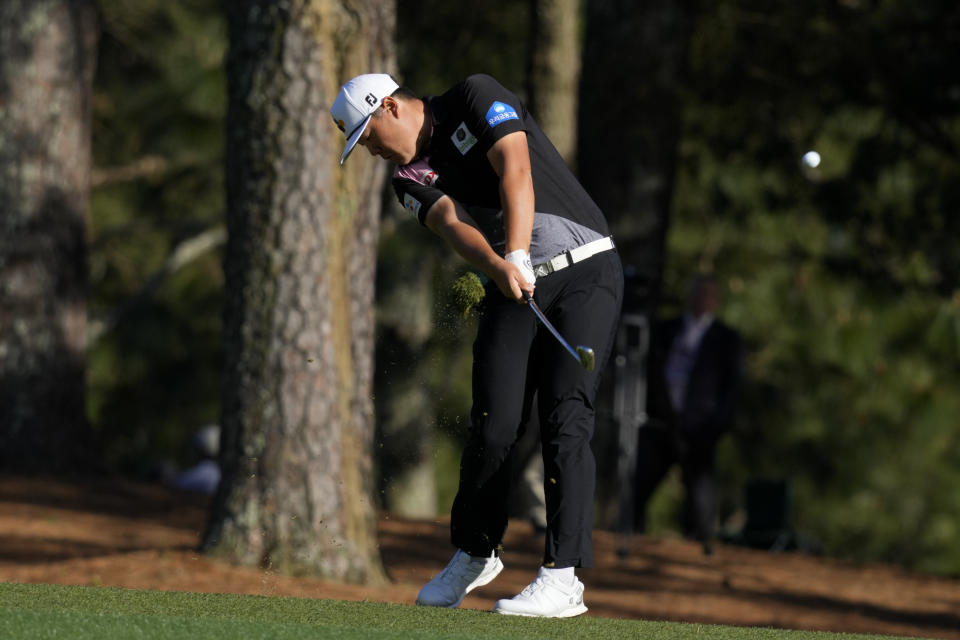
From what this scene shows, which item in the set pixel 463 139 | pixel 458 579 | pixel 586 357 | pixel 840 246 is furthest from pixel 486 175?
Result: pixel 840 246

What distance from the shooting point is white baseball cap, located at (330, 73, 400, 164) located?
16.1 ft

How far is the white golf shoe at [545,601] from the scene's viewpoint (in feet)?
16.1

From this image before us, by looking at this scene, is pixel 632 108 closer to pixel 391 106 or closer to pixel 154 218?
pixel 391 106

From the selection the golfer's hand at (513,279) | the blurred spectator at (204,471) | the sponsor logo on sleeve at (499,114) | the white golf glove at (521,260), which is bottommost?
the blurred spectator at (204,471)

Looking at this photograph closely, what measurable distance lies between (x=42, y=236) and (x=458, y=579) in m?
5.88

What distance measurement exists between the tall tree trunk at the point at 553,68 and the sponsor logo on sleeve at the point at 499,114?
796 centimetres

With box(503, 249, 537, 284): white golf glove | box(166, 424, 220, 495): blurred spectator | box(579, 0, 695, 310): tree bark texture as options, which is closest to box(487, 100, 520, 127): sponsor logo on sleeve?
box(503, 249, 537, 284): white golf glove

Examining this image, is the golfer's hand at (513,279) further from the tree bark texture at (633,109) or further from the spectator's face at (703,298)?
the tree bark texture at (633,109)

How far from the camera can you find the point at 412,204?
16.3 ft

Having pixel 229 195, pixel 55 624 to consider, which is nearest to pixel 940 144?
pixel 229 195

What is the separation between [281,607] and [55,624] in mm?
876

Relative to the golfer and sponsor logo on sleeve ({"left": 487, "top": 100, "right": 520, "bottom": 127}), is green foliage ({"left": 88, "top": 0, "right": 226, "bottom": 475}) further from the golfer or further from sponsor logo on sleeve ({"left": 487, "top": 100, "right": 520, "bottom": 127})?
sponsor logo on sleeve ({"left": 487, "top": 100, "right": 520, "bottom": 127})

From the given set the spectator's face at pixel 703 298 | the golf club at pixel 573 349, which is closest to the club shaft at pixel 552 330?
the golf club at pixel 573 349

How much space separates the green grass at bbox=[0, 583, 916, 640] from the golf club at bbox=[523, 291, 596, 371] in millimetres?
831
